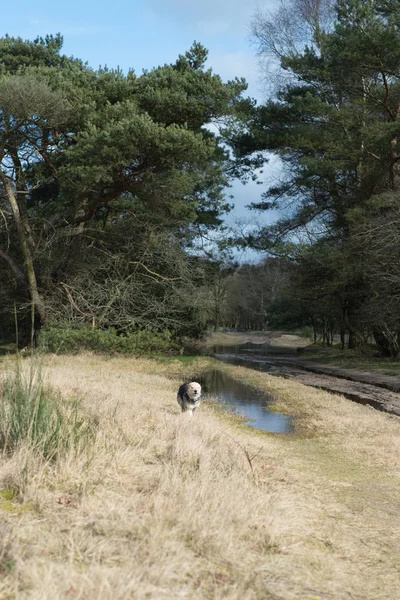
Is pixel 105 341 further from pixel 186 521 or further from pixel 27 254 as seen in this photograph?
pixel 186 521

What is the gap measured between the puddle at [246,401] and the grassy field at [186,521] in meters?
4.02

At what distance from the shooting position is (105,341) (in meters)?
21.8

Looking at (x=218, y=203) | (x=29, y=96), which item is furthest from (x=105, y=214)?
(x=29, y=96)

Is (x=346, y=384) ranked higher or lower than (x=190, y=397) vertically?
Result: lower

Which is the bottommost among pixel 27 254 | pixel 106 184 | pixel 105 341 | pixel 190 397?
pixel 190 397

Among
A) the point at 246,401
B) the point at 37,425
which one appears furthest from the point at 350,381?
the point at 37,425

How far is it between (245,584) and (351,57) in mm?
21268

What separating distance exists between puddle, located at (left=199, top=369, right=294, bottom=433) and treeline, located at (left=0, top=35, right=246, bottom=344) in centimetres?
494

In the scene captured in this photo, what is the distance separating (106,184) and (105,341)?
6087 mm

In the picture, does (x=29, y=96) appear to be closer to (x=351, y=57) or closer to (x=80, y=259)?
(x=80, y=259)

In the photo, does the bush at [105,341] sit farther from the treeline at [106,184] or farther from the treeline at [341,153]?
the treeline at [341,153]

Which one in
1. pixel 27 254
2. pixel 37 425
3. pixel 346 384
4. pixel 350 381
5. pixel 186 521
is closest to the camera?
pixel 186 521

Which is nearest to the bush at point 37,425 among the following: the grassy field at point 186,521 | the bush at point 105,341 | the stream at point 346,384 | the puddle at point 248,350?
the grassy field at point 186,521

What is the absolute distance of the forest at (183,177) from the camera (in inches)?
769
